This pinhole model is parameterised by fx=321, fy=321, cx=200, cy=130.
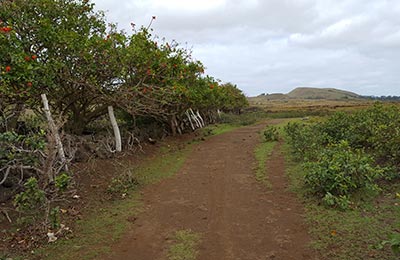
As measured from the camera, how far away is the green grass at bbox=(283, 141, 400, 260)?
4285 millimetres

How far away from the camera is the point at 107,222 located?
5.68 metres

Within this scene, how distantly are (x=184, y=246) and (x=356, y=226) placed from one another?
2730 mm

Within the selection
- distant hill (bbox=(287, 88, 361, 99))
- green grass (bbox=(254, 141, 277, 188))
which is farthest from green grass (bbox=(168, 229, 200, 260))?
distant hill (bbox=(287, 88, 361, 99))

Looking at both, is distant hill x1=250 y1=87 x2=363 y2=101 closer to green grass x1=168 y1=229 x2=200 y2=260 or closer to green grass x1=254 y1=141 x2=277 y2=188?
green grass x1=254 y1=141 x2=277 y2=188

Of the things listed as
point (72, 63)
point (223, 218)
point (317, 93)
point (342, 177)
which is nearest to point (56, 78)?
point (72, 63)

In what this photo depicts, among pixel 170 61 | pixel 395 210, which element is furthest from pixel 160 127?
pixel 395 210

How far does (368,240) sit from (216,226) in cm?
228

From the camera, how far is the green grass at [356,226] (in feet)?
14.1

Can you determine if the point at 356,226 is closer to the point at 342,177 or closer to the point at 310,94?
the point at 342,177

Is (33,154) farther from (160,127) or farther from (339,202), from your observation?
(160,127)

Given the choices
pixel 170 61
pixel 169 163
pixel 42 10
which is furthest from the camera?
pixel 170 61

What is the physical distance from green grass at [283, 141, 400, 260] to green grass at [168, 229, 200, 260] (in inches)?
67.1

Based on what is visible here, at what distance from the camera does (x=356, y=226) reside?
5070mm

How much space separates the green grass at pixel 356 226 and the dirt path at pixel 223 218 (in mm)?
235
